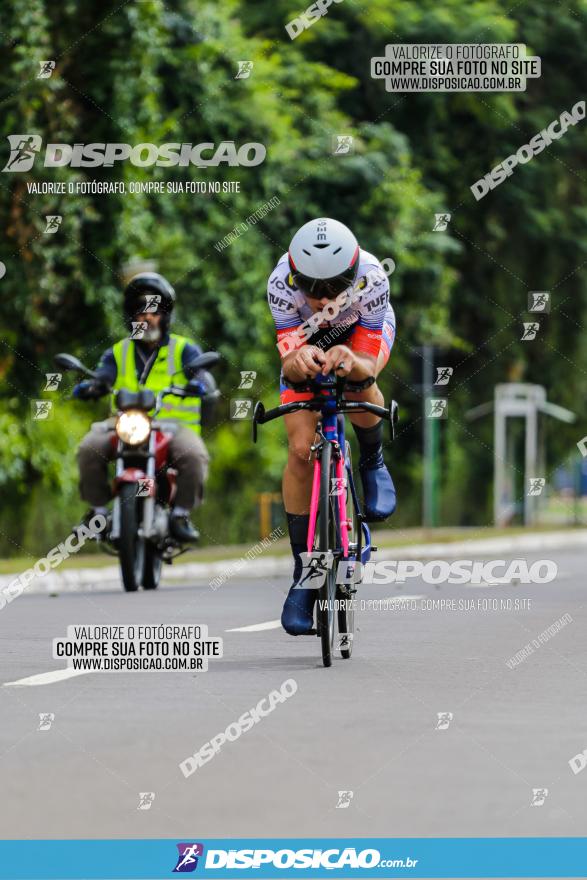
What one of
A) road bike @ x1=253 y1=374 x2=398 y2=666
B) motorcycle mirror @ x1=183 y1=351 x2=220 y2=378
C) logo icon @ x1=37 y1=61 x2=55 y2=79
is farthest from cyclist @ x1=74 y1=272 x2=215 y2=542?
logo icon @ x1=37 y1=61 x2=55 y2=79

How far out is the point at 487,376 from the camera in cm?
3853

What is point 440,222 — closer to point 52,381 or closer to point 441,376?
point 441,376

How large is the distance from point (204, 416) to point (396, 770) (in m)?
9.08

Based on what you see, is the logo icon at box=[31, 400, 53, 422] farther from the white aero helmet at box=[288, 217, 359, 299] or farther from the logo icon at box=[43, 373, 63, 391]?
the white aero helmet at box=[288, 217, 359, 299]

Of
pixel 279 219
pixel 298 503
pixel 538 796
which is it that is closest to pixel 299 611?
pixel 298 503

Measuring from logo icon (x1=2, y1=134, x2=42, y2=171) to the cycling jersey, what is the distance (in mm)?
12695

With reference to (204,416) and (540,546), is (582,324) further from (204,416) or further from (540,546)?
(204,416)

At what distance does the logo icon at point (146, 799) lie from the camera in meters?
6.51

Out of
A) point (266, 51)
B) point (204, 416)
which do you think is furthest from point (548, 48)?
point (204, 416)

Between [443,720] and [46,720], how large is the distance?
156 cm

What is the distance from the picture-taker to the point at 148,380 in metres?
15.9

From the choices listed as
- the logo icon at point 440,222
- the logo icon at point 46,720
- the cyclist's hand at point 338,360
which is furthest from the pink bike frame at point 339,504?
the logo icon at point 440,222

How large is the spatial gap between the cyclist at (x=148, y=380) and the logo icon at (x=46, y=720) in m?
7.15

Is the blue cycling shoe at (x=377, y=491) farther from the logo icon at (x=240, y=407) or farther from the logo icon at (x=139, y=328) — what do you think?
the logo icon at (x=240, y=407)
